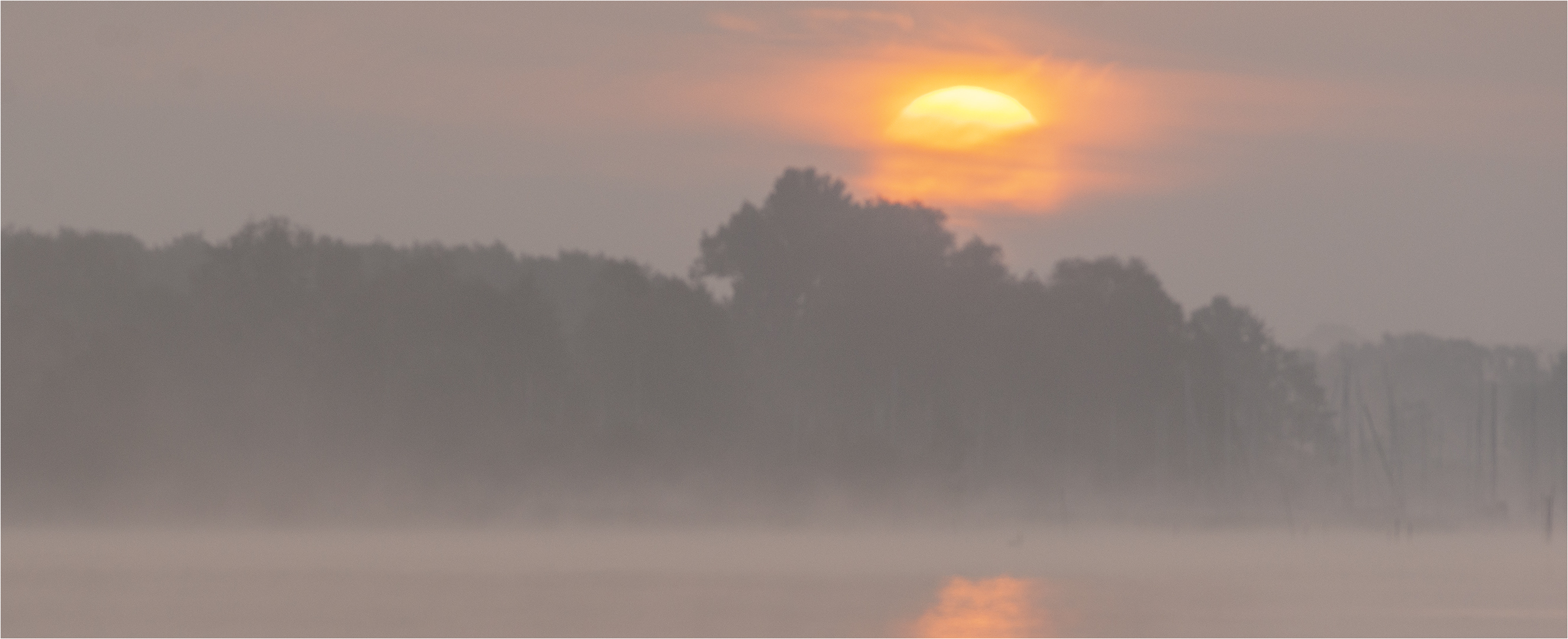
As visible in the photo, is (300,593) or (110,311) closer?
(300,593)

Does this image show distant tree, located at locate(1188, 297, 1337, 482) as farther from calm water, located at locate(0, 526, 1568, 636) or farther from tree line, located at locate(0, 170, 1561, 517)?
calm water, located at locate(0, 526, 1568, 636)

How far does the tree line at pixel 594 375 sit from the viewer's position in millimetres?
92000

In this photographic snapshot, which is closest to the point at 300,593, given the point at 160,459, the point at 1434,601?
the point at 1434,601

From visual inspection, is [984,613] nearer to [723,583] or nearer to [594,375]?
[723,583]

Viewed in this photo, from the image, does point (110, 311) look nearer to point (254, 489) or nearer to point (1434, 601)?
point (254, 489)

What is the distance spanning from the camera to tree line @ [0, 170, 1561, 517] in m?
92.0

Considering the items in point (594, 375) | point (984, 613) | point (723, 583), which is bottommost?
point (984, 613)

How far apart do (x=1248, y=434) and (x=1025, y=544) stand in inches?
1012

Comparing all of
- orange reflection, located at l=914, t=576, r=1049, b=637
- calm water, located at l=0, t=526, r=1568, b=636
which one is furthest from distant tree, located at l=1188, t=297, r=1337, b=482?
orange reflection, located at l=914, t=576, r=1049, b=637

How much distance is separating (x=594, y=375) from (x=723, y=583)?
127ft

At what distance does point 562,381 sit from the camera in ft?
313

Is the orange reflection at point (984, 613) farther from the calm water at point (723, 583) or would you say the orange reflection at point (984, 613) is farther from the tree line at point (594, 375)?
the tree line at point (594, 375)

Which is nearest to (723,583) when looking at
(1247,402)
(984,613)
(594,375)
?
(984,613)

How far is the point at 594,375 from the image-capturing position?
95250mm
